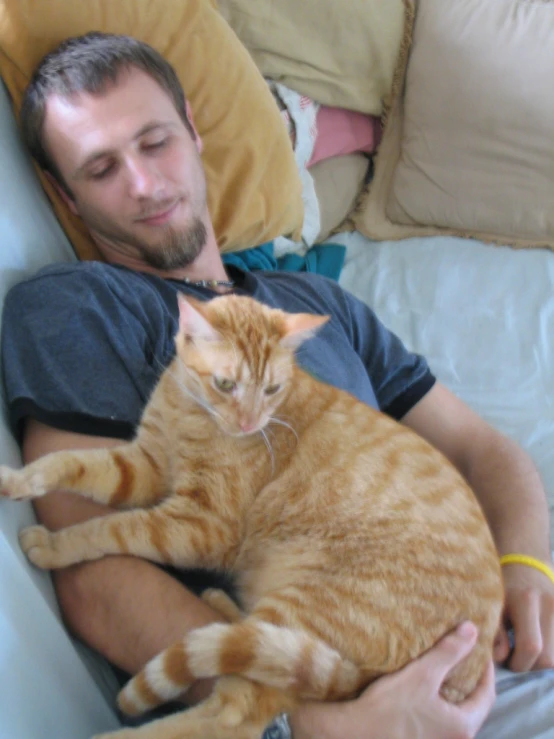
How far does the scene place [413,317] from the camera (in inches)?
81.0

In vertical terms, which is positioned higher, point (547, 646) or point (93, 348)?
point (93, 348)

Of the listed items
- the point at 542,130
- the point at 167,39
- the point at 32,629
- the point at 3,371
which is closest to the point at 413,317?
the point at 542,130

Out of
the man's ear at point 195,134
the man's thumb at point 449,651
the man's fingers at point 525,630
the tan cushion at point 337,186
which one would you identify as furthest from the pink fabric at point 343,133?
the man's thumb at point 449,651

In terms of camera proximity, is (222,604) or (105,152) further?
(105,152)

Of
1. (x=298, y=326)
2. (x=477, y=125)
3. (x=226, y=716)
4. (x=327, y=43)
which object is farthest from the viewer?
(x=477, y=125)

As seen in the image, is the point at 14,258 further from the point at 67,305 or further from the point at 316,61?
the point at 316,61

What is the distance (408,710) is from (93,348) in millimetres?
729

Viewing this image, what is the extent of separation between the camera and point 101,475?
39.1 inches

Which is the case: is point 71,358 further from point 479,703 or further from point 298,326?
point 479,703

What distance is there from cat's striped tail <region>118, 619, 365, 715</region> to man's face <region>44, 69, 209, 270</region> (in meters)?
0.83

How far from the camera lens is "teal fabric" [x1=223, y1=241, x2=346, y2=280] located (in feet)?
5.91

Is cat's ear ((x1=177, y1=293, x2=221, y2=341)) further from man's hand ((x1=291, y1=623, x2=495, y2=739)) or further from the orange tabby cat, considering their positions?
man's hand ((x1=291, y1=623, x2=495, y2=739))

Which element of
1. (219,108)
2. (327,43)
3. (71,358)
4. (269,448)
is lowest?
(269,448)

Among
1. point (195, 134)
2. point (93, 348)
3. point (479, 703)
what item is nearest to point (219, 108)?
point (195, 134)
